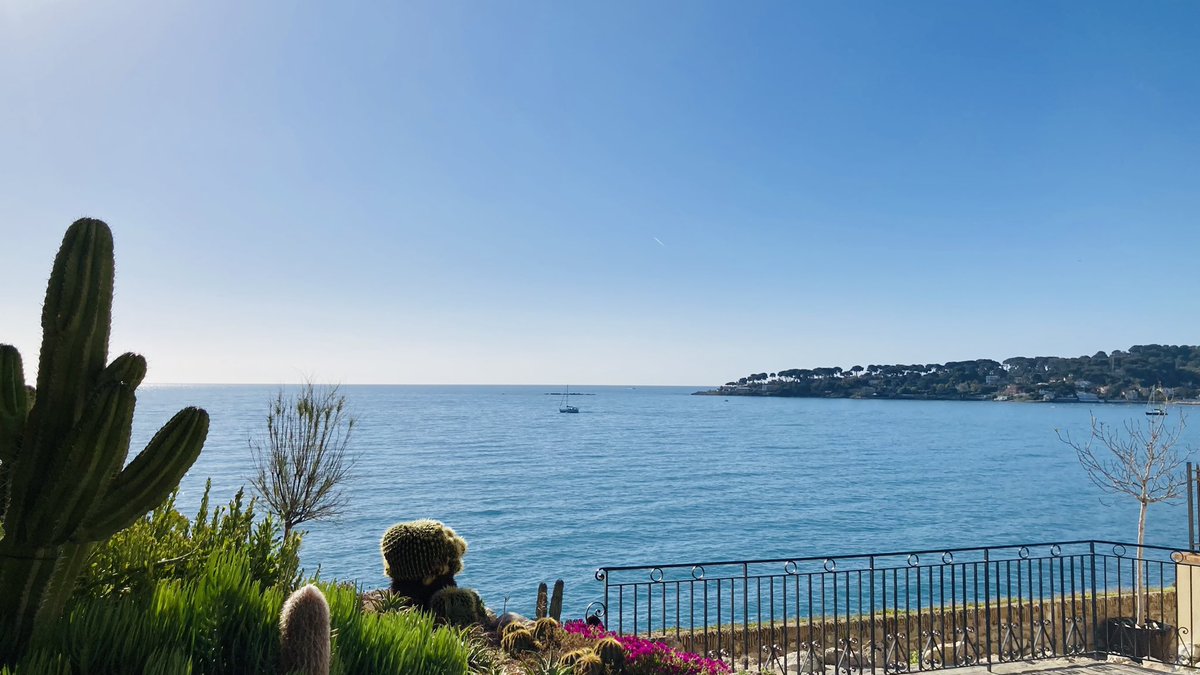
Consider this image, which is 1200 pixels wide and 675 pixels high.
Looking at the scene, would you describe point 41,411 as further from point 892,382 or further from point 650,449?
point 892,382

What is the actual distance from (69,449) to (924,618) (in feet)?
54.3

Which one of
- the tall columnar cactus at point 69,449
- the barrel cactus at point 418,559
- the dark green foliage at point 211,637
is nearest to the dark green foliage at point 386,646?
the dark green foliage at point 211,637

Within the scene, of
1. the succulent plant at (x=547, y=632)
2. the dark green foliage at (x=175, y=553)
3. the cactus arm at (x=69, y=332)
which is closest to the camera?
the cactus arm at (x=69, y=332)

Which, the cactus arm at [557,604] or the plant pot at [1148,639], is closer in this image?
the plant pot at [1148,639]

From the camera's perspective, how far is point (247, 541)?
505 cm

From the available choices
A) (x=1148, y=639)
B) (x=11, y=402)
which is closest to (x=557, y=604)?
(x=11, y=402)

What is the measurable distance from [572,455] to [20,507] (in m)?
62.7

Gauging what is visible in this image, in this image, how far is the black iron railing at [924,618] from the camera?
7.75 m

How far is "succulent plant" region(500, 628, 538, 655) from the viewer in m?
6.83

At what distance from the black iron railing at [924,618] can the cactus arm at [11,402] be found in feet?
16.5

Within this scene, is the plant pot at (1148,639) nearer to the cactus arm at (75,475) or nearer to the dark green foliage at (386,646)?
the dark green foliage at (386,646)

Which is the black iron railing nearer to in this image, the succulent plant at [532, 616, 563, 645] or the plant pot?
the plant pot

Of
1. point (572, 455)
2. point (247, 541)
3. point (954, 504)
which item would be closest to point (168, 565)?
point (247, 541)

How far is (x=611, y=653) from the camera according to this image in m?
5.58
